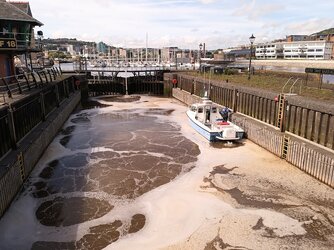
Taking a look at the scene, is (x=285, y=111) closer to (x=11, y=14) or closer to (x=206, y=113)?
(x=206, y=113)

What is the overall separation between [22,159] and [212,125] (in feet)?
47.3

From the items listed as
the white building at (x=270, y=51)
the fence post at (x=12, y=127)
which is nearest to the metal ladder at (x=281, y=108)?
the fence post at (x=12, y=127)

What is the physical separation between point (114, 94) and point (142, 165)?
3434cm

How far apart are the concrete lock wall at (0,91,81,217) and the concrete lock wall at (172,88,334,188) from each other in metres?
15.1

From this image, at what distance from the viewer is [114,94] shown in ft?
167

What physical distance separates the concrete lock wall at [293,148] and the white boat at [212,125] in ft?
3.33

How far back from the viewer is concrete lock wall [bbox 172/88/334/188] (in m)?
14.8

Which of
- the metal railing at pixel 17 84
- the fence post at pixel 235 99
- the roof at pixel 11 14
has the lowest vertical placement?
the fence post at pixel 235 99

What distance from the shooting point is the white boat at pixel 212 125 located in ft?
72.7

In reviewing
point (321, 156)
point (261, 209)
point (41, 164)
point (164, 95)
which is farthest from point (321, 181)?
point (164, 95)

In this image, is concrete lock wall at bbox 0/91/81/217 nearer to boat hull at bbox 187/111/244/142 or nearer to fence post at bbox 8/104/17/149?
fence post at bbox 8/104/17/149

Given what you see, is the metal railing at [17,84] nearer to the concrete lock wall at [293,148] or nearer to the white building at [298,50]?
the concrete lock wall at [293,148]

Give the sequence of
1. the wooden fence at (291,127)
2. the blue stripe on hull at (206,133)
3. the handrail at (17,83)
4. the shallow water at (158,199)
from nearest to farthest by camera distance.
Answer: the shallow water at (158,199) < the wooden fence at (291,127) < the handrail at (17,83) < the blue stripe on hull at (206,133)

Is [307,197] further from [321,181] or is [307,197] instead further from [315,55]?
[315,55]
